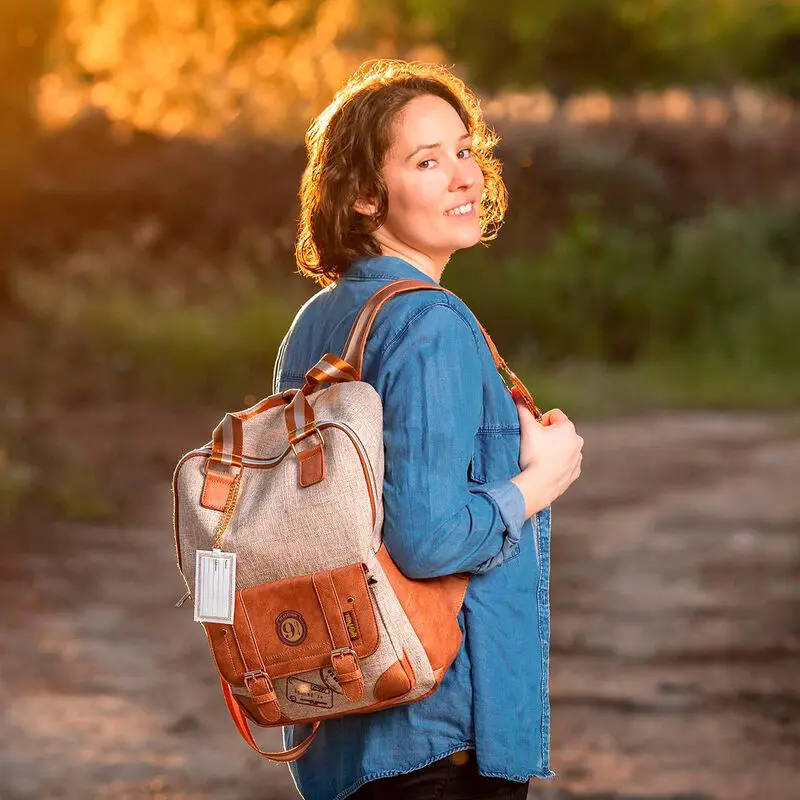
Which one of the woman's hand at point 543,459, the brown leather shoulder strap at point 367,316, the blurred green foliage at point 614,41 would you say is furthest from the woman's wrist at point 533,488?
the blurred green foliage at point 614,41

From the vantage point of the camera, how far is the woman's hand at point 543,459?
189 centimetres

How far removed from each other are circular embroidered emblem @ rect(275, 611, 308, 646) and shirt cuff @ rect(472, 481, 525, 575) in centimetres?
24

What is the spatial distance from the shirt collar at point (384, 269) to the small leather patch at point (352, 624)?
461 mm

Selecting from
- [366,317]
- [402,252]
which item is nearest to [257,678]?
[366,317]

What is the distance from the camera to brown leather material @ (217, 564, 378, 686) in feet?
5.68

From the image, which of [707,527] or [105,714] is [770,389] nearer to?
[707,527]

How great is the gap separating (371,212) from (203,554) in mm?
529

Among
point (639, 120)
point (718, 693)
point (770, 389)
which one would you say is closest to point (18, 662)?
point (718, 693)

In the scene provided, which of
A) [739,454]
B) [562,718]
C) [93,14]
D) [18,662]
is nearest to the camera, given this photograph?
[562,718]

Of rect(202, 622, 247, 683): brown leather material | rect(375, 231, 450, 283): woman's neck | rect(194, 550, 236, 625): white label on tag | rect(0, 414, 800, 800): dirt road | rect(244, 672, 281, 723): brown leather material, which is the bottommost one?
rect(0, 414, 800, 800): dirt road

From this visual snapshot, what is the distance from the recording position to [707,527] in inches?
313

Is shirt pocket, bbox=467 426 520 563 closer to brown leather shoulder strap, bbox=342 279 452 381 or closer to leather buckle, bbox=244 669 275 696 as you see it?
brown leather shoulder strap, bbox=342 279 452 381

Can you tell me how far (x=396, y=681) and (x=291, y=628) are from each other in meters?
0.14

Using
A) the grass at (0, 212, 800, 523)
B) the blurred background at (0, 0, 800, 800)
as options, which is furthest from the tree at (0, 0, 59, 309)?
the grass at (0, 212, 800, 523)
